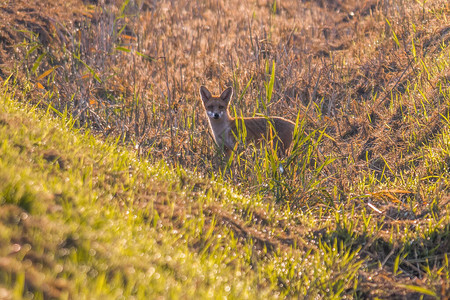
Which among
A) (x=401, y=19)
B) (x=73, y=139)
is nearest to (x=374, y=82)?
(x=401, y=19)

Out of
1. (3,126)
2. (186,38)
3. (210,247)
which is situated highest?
(3,126)

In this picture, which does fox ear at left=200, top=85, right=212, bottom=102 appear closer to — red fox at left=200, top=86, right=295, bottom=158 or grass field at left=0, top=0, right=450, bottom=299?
red fox at left=200, top=86, right=295, bottom=158

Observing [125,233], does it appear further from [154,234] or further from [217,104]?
[217,104]

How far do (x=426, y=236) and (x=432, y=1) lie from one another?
8574 mm

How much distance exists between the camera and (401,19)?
37.0 ft

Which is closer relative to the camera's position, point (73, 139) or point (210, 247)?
point (210, 247)

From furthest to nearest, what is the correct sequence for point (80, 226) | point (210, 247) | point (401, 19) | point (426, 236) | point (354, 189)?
point (401, 19), point (354, 189), point (426, 236), point (210, 247), point (80, 226)

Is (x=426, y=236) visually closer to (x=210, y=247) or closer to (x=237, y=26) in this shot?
(x=210, y=247)

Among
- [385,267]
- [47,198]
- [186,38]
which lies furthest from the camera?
[186,38]

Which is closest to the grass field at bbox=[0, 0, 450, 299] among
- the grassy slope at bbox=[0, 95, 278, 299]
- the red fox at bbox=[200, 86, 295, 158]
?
the grassy slope at bbox=[0, 95, 278, 299]

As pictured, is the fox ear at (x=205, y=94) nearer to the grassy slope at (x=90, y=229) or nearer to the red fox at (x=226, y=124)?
the red fox at (x=226, y=124)

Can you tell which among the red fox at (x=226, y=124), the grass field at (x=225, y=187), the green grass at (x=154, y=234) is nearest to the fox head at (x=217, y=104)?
the red fox at (x=226, y=124)

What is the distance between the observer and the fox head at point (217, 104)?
858 centimetres

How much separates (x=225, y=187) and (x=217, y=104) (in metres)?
3.45
